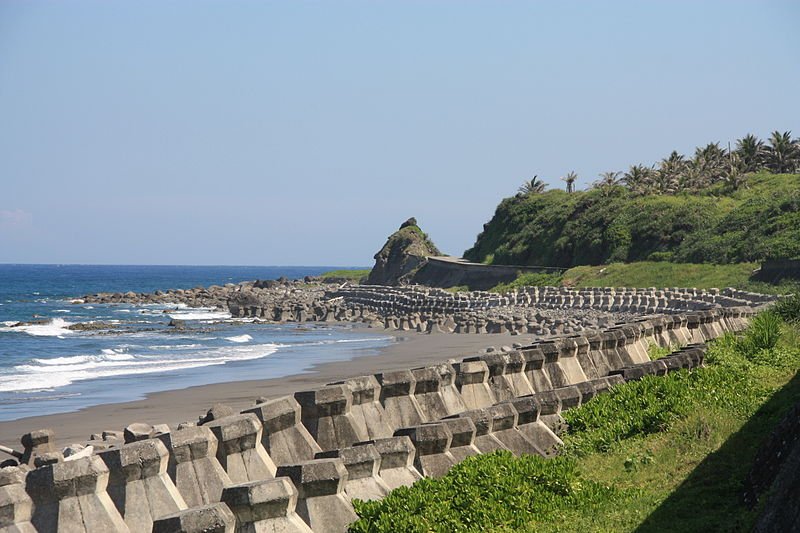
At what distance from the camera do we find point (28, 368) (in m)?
39.2

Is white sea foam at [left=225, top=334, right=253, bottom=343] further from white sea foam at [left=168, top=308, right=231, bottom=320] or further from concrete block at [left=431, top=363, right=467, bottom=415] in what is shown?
concrete block at [left=431, top=363, right=467, bottom=415]

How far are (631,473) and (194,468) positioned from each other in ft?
12.8

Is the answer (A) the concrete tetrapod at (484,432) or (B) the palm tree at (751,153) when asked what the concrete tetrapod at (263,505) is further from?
(B) the palm tree at (751,153)

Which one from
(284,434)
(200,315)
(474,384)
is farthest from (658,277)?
(284,434)

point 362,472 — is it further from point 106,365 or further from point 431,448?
point 106,365

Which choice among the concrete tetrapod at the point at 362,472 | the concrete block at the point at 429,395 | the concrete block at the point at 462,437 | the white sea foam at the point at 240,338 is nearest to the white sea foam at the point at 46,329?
the white sea foam at the point at 240,338

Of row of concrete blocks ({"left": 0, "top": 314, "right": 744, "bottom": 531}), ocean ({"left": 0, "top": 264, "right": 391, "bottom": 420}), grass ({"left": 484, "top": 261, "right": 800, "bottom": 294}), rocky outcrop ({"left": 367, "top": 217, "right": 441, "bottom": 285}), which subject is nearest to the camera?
row of concrete blocks ({"left": 0, "top": 314, "right": 744, "bottom": 531})

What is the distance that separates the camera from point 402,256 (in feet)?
373

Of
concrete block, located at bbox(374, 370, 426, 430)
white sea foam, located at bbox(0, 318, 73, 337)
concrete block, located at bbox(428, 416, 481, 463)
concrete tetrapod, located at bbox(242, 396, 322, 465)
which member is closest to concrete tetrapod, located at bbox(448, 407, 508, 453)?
concrete block, located at bbox(428, 416, 481, 463)

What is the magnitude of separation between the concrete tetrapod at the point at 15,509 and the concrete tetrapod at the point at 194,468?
4.22 feet

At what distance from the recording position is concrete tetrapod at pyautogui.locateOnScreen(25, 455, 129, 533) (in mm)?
7879

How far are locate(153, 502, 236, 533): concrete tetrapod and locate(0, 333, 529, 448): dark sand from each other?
13.0 meters

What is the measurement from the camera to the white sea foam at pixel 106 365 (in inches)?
1335

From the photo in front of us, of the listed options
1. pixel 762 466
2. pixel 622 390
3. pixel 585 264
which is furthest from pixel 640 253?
pixel 762 466
